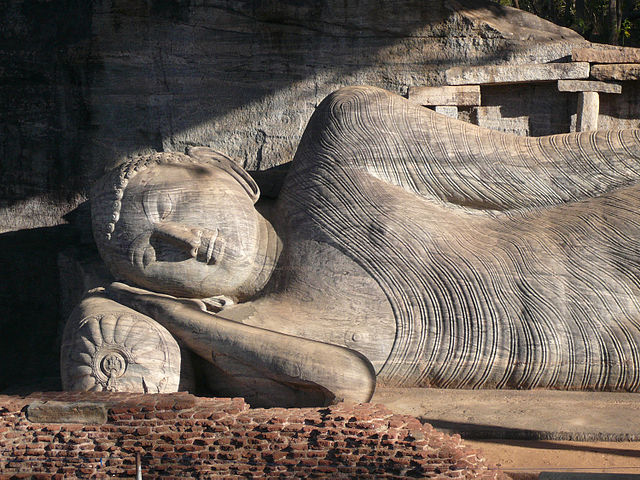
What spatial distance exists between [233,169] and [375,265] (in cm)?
117

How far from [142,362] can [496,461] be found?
1.82 meters

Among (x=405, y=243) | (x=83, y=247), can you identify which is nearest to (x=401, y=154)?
(x=405, y=243)

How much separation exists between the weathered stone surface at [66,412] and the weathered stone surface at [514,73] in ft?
11.4

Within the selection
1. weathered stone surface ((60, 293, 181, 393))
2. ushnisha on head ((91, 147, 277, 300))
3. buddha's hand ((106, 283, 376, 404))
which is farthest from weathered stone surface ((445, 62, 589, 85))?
weathered stone surface ((60, 293, 181, 393))

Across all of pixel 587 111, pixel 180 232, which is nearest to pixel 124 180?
pixel 180 232

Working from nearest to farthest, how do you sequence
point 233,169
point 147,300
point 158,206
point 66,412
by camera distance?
point 66,412
point 147,300
point 158,206
point 233,169

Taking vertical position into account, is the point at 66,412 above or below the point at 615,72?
below

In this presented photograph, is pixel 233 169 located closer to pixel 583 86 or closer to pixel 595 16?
pixel 583 86

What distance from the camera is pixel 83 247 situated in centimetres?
626

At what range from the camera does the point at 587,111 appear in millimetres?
6066

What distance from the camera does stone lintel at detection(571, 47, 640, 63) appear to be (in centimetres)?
615

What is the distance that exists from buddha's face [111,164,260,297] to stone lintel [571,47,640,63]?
2.63m

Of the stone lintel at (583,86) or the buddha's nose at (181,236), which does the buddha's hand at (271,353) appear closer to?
the buddha's nose at (181,236)

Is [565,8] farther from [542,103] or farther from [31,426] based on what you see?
[31,426]
